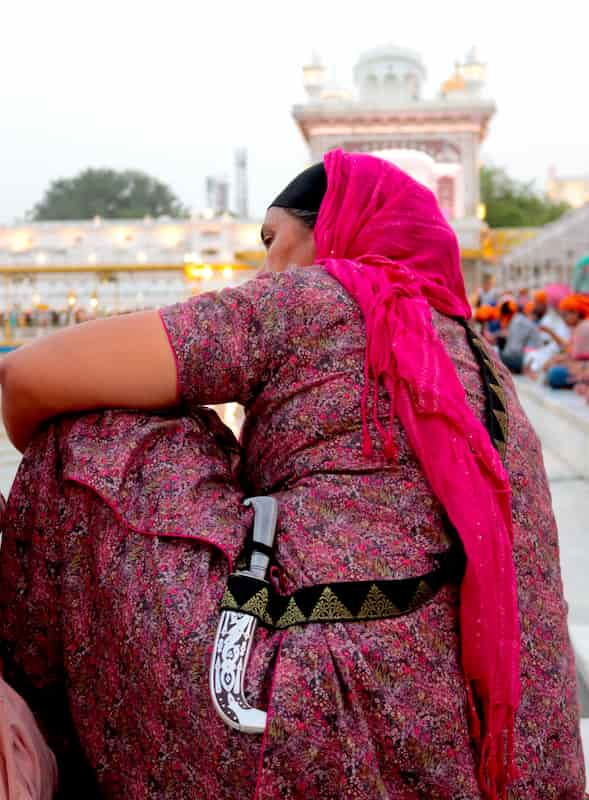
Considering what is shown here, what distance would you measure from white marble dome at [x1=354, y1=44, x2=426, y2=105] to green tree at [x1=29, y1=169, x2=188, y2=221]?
73.1ft

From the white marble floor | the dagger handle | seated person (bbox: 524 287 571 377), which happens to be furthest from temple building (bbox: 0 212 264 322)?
the dagger handle

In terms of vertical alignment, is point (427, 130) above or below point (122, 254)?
above

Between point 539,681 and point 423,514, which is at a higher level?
point 423,514

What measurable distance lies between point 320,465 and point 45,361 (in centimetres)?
32

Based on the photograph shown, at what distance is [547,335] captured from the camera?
21.3 feet

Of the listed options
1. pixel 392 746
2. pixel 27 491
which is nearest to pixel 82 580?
pixel 27 491

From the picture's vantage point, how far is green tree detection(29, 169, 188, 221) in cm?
4297

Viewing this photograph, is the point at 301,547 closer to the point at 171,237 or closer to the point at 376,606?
the point at 376,606

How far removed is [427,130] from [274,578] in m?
21.0

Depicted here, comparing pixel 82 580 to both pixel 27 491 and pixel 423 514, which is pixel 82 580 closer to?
pixel 27 491

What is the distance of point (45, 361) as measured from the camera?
0.90 metres

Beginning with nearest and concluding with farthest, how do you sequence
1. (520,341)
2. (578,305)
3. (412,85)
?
(578,305)
(520,341)
(412,85)

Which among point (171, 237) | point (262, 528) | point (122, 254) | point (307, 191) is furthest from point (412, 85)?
point (262, 528)

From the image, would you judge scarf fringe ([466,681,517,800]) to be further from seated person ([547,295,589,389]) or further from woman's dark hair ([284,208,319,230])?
seated person ([547,295,589,389])
